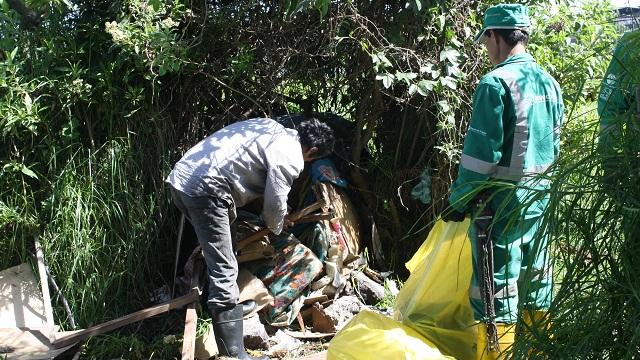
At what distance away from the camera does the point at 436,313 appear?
3793 millimetres

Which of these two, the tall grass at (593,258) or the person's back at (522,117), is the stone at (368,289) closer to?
the person's back at (522,117)

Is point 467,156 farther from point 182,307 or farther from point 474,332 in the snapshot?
point 182,307

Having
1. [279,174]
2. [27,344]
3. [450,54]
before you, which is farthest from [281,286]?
[450,54]

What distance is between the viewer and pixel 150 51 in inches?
198

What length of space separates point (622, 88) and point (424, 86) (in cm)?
300

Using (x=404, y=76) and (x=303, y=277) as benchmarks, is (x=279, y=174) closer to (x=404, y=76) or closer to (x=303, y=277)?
(x=303, y=277)

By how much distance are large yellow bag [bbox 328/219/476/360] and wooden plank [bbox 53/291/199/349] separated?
59.7 inches

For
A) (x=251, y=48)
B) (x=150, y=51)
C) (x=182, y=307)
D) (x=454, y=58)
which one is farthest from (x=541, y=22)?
(x=182, y=307)

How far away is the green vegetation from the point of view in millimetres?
5070

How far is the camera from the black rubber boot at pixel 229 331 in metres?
4.71

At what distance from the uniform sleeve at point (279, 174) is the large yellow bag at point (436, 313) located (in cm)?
112

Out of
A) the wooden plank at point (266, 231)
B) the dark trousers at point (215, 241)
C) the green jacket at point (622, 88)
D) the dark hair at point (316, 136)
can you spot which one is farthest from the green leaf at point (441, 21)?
the green jacket at point (622, 88)

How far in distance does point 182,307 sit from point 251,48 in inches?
75.3

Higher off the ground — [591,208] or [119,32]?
[119,32]
